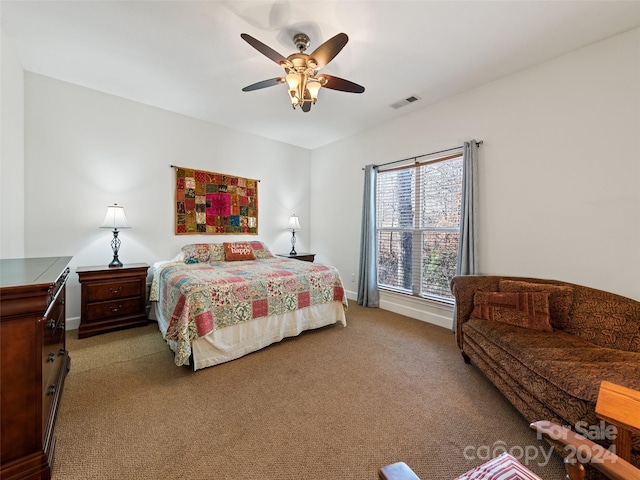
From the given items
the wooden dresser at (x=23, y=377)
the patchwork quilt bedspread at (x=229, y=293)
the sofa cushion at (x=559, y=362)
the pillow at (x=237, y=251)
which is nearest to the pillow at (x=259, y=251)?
the pillow at (x=237, y=251)

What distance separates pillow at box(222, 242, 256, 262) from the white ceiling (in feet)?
6.46

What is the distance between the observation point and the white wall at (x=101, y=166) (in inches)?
115

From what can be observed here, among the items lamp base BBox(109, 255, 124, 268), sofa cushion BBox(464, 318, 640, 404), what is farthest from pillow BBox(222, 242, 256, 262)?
sofa cushion BBox(464, 318, 640, 404)

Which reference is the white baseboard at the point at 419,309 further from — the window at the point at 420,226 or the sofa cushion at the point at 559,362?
the sofa cushion at the point at 559,362

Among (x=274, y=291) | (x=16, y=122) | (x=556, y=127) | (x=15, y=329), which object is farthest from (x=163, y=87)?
(x=556, y=127)

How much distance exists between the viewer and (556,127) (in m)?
2.50

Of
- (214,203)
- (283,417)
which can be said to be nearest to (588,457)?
(283,417)

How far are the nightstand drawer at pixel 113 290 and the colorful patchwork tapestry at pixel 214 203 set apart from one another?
977 mm

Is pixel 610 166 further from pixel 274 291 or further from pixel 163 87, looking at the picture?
pixel 163 87

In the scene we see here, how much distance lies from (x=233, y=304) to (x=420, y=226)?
2.62 m

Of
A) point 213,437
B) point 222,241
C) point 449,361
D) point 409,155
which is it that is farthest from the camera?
point 222,241

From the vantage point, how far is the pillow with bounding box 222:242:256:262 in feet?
12.7

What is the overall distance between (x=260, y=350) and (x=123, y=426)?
122 centimetres

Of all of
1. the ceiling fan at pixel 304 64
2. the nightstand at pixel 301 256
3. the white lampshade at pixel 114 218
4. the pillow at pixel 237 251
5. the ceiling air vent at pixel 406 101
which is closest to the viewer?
the ceiling fan at pixel 304 64
